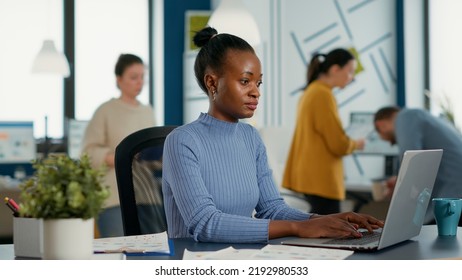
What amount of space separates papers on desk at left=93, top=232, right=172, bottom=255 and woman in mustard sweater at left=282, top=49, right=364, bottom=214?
2.85m

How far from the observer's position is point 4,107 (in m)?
6.99

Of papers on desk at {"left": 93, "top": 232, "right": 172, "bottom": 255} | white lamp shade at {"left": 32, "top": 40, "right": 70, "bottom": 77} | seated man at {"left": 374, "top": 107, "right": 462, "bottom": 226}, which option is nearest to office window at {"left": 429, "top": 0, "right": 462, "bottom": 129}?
white lamp shade at {"left": 32, "top": 40, "right": 70, "bottom": 77}

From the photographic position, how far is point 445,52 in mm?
7598

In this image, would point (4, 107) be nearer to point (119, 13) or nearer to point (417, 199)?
point (119, 13)

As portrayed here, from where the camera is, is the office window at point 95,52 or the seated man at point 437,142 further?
the office window at point 95,52

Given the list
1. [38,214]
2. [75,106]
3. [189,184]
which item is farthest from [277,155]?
[38,214]

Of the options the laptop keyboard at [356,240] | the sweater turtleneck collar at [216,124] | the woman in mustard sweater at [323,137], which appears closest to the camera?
the laptop keyboard at [356,240]

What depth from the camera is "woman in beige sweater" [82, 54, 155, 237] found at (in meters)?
3.98

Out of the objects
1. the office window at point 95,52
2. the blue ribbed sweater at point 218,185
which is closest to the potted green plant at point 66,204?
the blue ribbed sweater at point 218,185

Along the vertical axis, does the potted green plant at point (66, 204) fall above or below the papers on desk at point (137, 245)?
above

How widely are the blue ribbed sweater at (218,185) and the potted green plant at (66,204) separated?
0.48 m

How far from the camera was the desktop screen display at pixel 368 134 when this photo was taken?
6891mm

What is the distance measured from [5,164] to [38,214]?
5.72 metres

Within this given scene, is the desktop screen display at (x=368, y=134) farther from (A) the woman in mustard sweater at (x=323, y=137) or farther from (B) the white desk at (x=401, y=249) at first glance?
(B) the white desk at (x=401, y=249)
